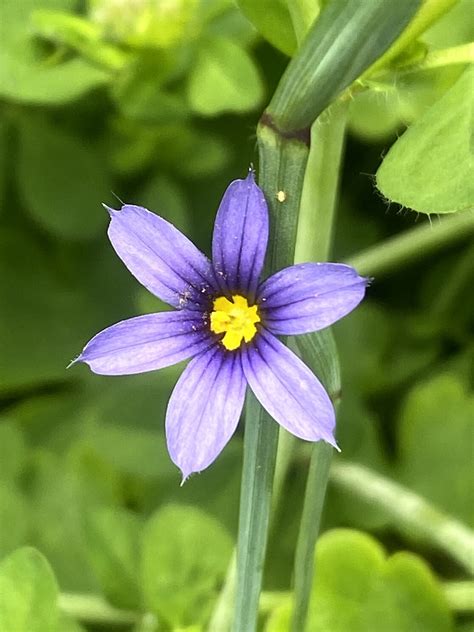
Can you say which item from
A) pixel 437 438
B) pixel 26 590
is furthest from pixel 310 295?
pixel 437 438

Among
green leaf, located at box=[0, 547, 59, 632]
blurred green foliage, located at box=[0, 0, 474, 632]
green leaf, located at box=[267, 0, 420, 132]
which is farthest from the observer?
blurred green foliage, located at box=[0, 0, 474, 632]

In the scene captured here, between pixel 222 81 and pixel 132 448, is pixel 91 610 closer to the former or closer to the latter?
pixel 132 448

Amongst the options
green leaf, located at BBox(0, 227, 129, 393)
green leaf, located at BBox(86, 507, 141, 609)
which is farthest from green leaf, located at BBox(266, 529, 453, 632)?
green leaf, located at BBox(0, 227, 129, 393)

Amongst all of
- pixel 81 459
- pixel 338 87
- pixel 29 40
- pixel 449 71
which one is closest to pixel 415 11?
pixel 338 87

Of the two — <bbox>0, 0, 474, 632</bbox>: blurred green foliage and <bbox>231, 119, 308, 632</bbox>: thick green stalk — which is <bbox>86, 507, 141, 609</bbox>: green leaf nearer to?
<bbox>0, 0, 474, 632</bbox>: blurred green foliage

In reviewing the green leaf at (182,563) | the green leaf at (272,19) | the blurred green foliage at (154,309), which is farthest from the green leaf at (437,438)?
the green leaf at (272,19)

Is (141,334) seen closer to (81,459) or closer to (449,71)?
(449,71)
